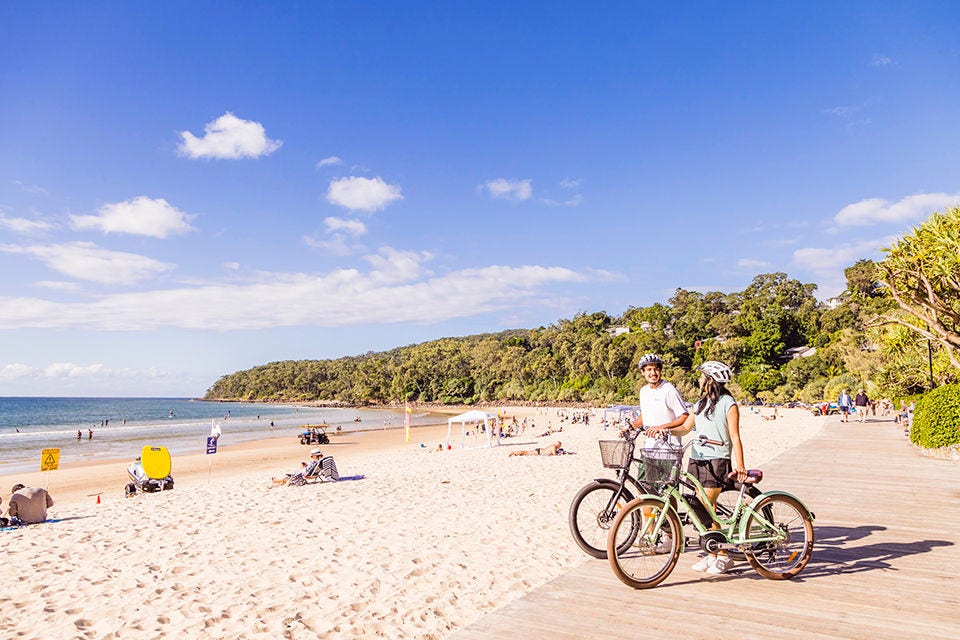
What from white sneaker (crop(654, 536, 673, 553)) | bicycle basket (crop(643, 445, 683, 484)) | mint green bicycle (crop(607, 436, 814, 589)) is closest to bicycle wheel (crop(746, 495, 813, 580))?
mint green bicycle (crop(607, 436, 814, 589))

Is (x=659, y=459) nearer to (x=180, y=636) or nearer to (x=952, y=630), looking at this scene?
(x=952, y=630)

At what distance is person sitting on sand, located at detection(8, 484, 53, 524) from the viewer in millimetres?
9211

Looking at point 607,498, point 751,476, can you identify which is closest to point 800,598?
point 751,476

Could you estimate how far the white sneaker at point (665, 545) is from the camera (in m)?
4.25

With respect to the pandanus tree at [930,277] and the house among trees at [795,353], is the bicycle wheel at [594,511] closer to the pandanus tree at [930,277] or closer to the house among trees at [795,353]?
the pandanus tree at [930,277]

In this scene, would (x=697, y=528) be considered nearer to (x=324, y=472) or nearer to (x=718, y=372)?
(x=718, y=372)

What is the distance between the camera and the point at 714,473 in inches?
173

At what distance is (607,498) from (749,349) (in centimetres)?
7952

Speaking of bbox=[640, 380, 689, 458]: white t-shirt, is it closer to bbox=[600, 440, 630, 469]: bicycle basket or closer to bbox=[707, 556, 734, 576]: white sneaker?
bbox=[600, 440, 630, 469]: bicycle basket

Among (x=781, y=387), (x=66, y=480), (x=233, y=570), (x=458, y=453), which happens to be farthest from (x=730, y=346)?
(x=233, y=570)

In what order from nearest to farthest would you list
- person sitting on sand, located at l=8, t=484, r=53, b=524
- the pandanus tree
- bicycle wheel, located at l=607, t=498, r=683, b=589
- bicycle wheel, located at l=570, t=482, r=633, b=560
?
bicycle wheel, located at l=607, t=498, r=683, b=589 → bicycle wheel, located at l=570, t=482, r=633, b=560 → person sitting on sand, located at l=8, t=484, r=53, b=524 → the pandanus tree

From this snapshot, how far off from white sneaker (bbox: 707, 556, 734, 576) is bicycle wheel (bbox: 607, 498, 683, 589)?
0.51m

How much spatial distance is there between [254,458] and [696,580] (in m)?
26.6

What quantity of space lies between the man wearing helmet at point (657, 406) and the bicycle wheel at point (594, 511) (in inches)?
20.7
